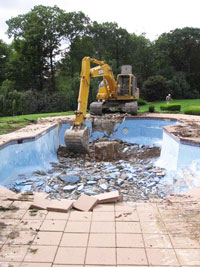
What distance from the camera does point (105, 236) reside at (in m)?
2.84

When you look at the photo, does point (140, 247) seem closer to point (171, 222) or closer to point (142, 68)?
point (171, 222)

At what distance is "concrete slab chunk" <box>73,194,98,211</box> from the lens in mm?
3471

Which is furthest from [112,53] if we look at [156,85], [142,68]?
[156,85]

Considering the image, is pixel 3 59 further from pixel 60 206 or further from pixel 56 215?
pixel 56 215

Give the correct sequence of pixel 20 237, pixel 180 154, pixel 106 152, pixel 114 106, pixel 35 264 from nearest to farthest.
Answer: pixel 35 264 < pixel 20 237 < pixel 180 154 < pixel 106 152 < pixel 114 106

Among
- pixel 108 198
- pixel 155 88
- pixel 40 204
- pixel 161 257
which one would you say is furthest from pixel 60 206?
pixel 155 88

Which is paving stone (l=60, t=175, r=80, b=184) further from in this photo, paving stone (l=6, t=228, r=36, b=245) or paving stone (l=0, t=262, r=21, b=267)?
paving stone (l=0, t=262, r=21, b=267)

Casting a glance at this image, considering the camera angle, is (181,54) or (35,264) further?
(181,54)

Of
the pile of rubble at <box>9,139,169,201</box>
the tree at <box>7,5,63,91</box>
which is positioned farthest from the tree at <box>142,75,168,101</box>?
the pile of rubble at <box>9,139,169,201</box>

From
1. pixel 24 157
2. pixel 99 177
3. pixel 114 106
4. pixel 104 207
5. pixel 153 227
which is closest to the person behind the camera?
pixel 153 227

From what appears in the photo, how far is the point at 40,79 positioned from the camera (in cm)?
2578

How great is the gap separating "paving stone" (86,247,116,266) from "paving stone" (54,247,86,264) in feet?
0.23

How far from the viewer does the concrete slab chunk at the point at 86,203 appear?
11.4 feet

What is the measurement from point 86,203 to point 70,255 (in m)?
1.06
